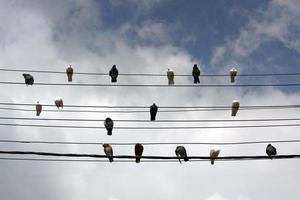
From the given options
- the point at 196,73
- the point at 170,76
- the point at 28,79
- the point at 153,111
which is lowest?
the point at 153,111

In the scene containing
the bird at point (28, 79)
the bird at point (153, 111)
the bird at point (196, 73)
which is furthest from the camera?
the bird at point (28, 79)

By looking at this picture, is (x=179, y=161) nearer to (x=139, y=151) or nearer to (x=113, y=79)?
(x=139, y=151)

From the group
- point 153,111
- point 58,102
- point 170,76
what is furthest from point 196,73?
point 58,102

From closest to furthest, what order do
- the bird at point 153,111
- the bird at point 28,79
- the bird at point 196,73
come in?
the bird at point 153,111 → the bird at point 196,73 → the bird at point 28,79

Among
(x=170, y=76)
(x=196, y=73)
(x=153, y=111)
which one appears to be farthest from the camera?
(x=196, y=73)

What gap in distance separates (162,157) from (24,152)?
432 centimetres

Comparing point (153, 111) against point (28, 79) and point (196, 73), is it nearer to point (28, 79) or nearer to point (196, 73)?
point (196, 73)

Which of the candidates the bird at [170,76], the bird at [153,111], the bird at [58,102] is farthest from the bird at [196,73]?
the bird at [58,102]

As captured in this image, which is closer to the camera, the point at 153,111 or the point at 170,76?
the point at 153,111

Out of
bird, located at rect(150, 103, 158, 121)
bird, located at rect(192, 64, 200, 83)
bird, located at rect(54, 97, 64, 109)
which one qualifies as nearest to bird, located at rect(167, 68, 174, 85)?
bird, located at rect(192, 64, 200, 83)

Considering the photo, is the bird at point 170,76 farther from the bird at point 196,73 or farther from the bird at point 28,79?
the bird at point 28,79

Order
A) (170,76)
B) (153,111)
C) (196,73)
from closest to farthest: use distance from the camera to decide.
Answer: (153,111) < (170,76) < (196,73)

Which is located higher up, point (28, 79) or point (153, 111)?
point (28, 79)

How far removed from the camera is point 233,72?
111 feet
